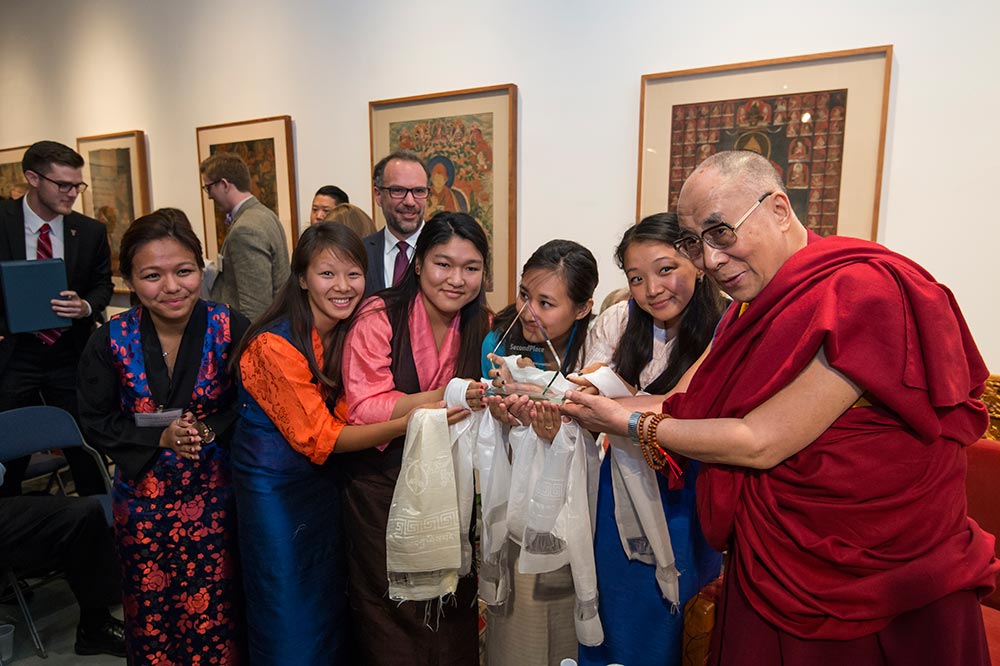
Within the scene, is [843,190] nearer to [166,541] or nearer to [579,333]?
[579,333]

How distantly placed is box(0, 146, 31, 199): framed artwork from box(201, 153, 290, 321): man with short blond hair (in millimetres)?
3408

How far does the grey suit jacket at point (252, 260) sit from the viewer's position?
3.22 m

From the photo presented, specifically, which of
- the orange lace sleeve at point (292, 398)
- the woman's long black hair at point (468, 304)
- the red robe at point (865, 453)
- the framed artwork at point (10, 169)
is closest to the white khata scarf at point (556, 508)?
the woman's long black hair at point (468, 304)

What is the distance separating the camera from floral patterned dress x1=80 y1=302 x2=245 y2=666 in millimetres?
1887

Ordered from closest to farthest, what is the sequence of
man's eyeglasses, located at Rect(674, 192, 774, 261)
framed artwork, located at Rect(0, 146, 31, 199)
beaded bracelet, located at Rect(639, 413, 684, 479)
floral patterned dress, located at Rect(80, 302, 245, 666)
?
man's eyeglasses, located at Rect(674, 192, 774, 261) < beaded bracelet, located at Rect(639, 413, 684, 479) < floral patterned dress, located at Rect(80, 302, 245, 666) < framed artwork, located at Rect(0, 146, 31, 199)

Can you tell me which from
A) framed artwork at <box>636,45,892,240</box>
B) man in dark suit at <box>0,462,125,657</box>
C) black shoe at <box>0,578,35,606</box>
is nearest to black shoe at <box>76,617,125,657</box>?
man in dark suit at <box>0,462,125,657</box>

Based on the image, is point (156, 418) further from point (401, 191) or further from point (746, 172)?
point (746, 172)

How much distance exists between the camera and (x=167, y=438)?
6.10 feet

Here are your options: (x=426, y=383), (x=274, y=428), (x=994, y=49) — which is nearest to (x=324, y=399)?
(x=274, y=428)

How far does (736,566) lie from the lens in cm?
136

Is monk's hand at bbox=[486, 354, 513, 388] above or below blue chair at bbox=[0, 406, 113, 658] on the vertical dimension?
above

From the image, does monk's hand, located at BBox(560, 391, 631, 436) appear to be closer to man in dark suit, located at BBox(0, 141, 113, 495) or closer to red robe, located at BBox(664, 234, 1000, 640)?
red robe, located at BBox(664, 234, 1000, 640)

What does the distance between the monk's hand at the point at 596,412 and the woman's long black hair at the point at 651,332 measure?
0.80 feet

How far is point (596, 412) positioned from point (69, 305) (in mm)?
2568
